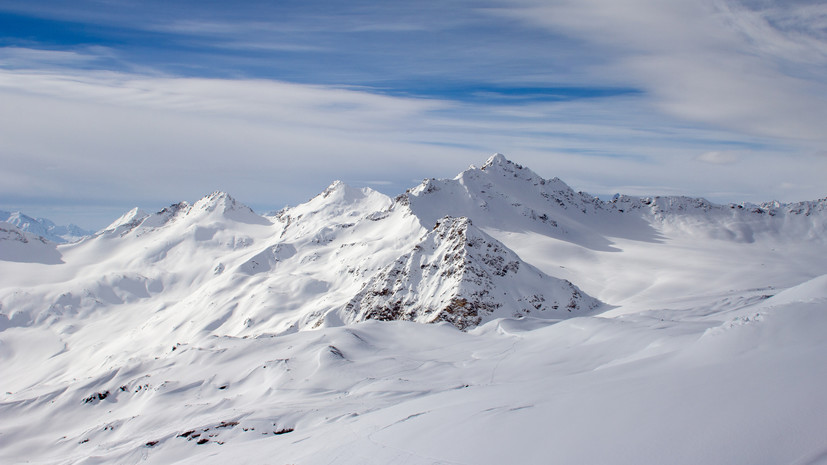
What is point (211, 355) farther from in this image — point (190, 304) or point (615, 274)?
point (190, 304)

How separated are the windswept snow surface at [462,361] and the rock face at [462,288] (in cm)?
24

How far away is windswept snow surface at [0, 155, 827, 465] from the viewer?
28.9 feet

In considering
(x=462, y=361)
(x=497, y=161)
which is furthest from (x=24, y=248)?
(x=462, y=361)

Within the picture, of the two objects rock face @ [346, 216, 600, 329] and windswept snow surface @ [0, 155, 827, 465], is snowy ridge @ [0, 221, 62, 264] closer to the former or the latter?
windswept snow surface @ [0, 155, 827, 465]

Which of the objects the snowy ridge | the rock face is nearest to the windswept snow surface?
the rock face

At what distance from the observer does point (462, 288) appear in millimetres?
53906

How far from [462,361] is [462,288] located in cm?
2625

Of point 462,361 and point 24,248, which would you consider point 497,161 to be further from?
point 24,248

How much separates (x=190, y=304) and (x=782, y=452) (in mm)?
124179

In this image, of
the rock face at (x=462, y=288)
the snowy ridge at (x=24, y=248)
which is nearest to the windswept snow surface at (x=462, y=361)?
the rock face at (x=462, y=288)

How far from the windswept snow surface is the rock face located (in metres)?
0.24

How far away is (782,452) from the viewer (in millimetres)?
6609

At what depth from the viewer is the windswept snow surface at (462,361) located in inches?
347

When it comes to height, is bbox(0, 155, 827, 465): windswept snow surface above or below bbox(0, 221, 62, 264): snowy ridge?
above
